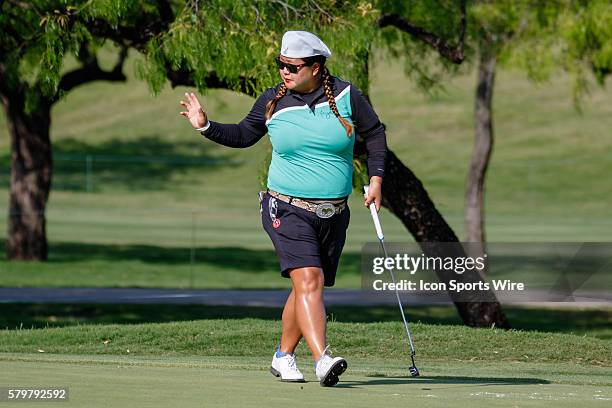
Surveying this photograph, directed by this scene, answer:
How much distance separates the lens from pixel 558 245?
22125 mm

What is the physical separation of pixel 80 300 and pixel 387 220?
28.9 m

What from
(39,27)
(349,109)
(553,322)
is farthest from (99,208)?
(349,109)

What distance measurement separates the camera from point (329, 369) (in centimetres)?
803

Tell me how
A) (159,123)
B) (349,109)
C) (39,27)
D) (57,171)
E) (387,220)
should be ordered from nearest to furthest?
(349,109) < (39,27) < (387,220) < (57,171) < (159,123)

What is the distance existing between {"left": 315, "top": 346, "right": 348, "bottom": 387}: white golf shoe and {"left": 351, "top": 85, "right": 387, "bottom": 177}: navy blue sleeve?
1.21m

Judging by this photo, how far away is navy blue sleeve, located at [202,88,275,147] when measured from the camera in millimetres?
8664

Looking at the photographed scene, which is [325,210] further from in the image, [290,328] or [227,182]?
[227,182]

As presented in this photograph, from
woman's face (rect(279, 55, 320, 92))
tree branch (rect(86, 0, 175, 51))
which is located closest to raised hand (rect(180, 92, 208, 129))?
woman's face (rect(279, 55, 320, 92))

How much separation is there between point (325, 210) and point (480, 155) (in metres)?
18.7

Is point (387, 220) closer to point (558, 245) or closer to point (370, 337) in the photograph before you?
point (558, 245)

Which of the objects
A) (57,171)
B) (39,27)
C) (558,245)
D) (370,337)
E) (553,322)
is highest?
(39,27)

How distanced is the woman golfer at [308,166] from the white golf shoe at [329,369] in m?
0.15

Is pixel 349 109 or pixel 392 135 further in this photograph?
pixel 392 135

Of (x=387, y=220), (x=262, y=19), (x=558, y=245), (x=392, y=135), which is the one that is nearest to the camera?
(x=262, y=19)
